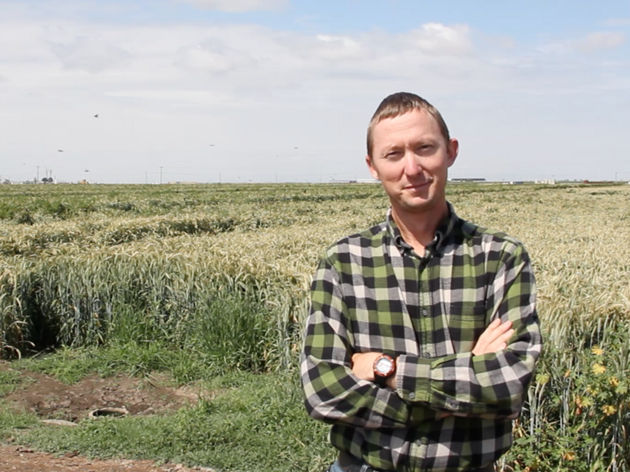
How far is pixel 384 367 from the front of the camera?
6.92ft

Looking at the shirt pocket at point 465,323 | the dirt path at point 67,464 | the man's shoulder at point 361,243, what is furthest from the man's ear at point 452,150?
the dirt path at point 67,464

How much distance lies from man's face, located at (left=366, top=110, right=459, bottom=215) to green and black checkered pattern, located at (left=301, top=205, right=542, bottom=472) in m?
0.11

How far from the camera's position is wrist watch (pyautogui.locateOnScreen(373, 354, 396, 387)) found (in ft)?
6.91

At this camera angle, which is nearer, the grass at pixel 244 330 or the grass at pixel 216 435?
the grass at pixel 244 330

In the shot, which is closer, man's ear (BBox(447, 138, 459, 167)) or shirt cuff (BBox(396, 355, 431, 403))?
shirt cuff (BBox(396, 355, 431, 403))

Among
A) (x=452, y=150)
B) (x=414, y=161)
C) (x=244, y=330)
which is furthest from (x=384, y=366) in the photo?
(x=244, y=330)

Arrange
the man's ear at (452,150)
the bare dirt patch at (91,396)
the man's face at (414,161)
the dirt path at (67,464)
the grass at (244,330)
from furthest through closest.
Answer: the bare dirt patch at (91,396), the dirt path at (67,464), the grass at (244,330), the man's ear at (452,150), the man's face at (414,161)

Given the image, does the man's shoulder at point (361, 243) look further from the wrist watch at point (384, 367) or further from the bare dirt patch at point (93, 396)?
the bare dirt patch at point (93, 396)

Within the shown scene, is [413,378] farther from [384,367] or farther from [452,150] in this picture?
[452,150]

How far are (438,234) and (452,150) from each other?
0.30 m

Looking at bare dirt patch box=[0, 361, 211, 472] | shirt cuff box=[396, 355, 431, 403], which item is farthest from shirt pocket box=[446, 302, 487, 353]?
bare dirt patch box=[0, 361, 211, 472]

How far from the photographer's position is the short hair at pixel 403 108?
7.20 feet

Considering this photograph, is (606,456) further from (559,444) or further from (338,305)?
(338,305)

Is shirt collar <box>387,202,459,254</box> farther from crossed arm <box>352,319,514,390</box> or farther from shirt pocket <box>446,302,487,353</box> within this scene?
crossed arm <box>352,319,514,390</box>
